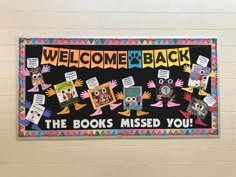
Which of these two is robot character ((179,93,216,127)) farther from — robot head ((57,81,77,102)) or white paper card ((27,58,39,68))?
white paper card ((27,58,39,68))

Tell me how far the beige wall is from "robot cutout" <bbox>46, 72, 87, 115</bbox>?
259 mm

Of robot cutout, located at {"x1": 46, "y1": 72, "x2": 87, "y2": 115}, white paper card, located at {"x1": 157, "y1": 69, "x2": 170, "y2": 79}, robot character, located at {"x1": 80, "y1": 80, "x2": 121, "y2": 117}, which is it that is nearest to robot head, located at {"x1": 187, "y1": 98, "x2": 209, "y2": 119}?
white paper card, located at {"x1": 157, "y1": 69, "x2": 170, "y2": 79}

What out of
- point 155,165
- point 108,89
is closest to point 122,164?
point 155,165

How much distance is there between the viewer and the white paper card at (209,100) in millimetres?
2684

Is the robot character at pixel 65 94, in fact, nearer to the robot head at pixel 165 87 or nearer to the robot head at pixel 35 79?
the robot head at pixel 35 79

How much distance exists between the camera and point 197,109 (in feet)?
8.79

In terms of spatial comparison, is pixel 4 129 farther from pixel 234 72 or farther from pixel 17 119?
pixel 234 72

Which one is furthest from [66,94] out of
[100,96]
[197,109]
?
[197,109]

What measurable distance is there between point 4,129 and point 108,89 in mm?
814

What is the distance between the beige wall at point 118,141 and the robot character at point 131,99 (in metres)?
0.22

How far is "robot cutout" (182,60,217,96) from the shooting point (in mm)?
2684

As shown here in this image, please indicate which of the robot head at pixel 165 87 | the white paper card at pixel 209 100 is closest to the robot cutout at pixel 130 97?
the robot head at pixel 165 87
